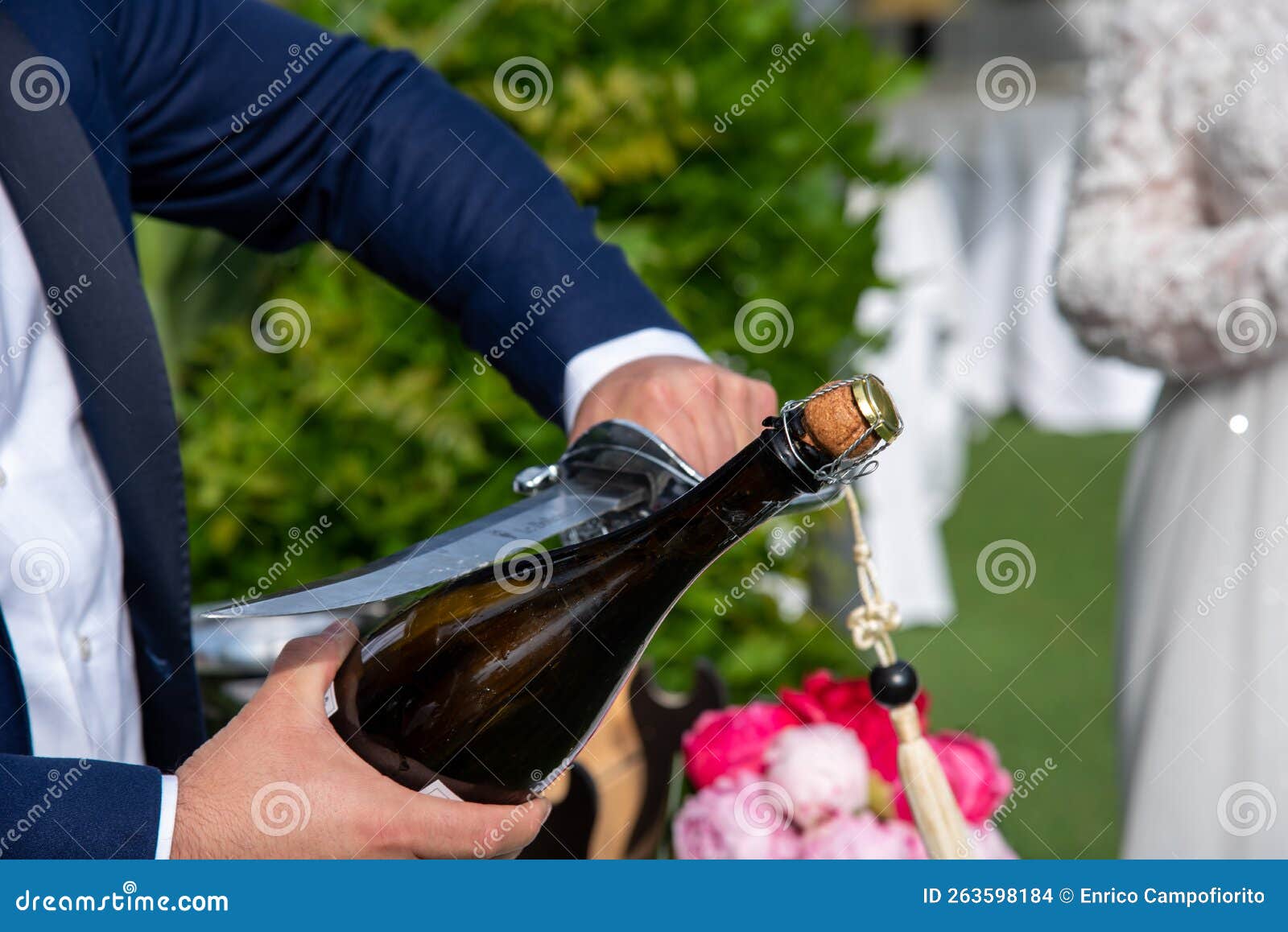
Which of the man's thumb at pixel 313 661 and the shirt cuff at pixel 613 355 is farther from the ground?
the shirt cuff at pixel 613 355

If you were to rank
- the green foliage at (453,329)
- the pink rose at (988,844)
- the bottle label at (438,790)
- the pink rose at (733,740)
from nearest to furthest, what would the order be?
the bottle label at (438,790)
the pink rose at (988,844)
the pink rose at (733,740)
the green foliage at (453,329)

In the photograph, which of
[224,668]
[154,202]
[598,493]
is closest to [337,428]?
[224,668]

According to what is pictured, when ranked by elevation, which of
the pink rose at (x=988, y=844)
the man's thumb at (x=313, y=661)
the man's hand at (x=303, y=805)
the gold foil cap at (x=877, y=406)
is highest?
the gold foil cap at (x=877, y=406)

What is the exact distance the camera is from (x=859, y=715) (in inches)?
41.8

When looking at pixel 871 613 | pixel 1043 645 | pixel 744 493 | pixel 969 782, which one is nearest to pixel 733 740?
pixel 969 782

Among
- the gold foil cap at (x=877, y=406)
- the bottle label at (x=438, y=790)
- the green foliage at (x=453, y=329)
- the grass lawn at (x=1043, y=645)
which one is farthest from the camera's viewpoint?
the grass lawn at (x=1043, y=645)

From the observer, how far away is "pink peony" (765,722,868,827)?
97cm

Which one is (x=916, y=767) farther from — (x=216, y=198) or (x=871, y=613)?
(x=216, y=198)

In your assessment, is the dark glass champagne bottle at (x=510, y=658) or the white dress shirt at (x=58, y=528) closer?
the dark glass champagne bottle at (x=510, y=658)

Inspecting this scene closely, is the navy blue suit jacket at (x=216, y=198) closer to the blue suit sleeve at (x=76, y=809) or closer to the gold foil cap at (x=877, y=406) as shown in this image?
the blue suit sleeve at (x=76, y=809)

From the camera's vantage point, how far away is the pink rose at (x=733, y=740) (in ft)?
3.39

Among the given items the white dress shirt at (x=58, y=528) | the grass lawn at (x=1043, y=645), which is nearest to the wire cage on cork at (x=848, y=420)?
the white dress shirt at (x=58, y=528)

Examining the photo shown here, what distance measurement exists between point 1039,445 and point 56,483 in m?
5.25

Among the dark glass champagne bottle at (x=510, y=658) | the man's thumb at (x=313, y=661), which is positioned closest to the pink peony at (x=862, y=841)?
the dark glass champagne bottle at (x=510, y=658)
